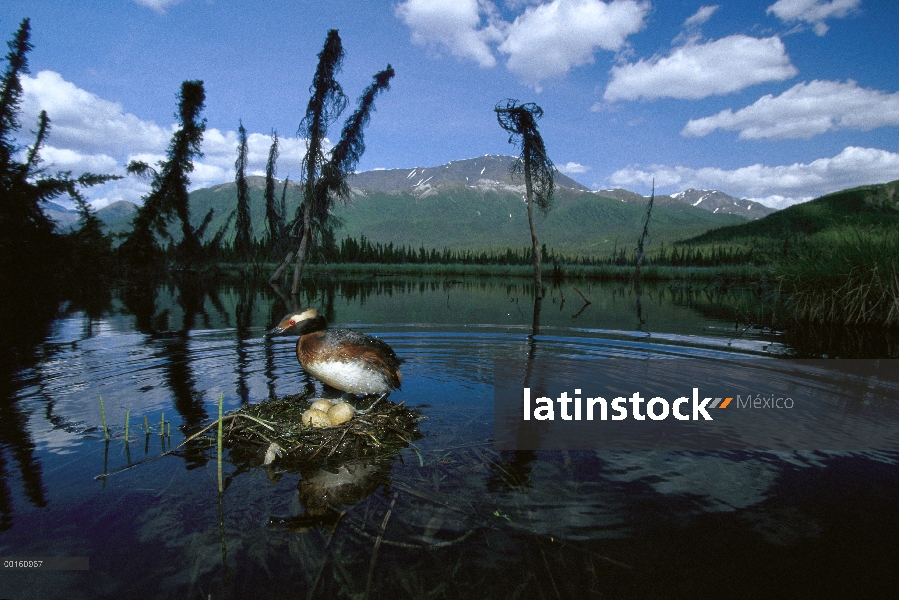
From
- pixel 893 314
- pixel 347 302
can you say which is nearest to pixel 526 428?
pixel 893 314

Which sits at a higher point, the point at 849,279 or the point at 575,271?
the point at 849,279

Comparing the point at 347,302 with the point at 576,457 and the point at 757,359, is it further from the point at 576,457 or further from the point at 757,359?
the point at 576,457

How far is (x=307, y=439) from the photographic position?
17.3 feet

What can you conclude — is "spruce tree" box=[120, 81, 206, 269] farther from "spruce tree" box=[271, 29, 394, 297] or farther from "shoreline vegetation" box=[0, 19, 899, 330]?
"spruce tree" box=[271, 29, 394, 297]

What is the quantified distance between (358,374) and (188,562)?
11.8ft

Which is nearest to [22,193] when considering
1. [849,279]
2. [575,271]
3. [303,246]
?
[303,246]

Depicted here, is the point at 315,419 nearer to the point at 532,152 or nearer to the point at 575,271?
the point at 532,152

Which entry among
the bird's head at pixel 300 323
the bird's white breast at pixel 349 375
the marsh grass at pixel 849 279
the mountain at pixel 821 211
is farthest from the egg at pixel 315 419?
the mountain at pixel 821 211

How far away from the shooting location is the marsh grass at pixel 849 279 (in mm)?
14773

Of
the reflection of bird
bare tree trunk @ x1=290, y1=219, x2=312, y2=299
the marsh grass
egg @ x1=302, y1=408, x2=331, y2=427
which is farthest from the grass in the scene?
egg @ x1=302, y1=408, x2=331, y2=427

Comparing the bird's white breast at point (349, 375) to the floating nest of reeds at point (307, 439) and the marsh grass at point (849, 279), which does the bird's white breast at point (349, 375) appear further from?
the marsh grass at point (849, 279)

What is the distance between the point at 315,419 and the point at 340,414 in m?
0.30

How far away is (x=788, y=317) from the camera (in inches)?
720

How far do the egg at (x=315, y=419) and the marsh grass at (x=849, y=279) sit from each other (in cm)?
1737
